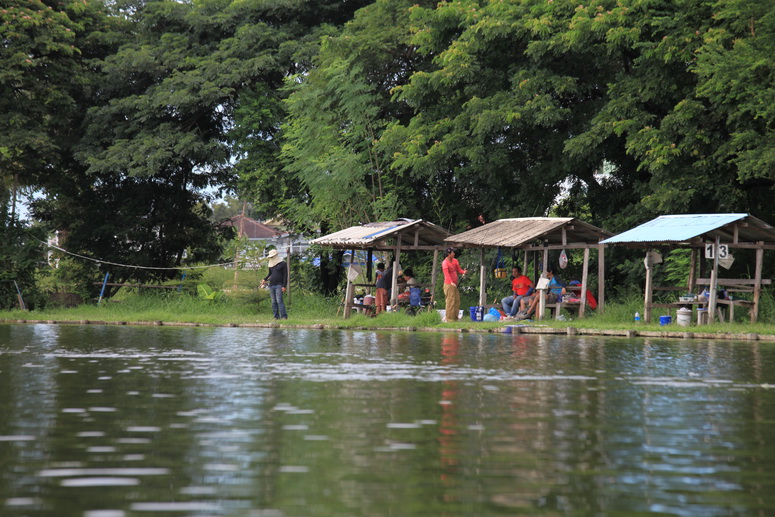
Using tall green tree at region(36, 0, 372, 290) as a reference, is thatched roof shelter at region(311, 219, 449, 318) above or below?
below

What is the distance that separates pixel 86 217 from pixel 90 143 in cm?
376

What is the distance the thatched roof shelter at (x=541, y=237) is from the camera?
2633 cm

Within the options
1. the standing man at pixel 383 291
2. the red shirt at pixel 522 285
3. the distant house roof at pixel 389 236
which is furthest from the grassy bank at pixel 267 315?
the distant house roof at pixel 389 236

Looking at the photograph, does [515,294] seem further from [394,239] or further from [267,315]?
[267,315]

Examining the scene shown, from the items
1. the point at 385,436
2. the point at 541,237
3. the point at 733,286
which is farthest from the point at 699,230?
the point at 385,436

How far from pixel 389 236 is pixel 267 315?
4347 mm

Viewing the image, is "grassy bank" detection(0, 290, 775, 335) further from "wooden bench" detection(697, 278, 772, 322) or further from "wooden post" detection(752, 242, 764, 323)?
"wooden bench" detection(697, 278, 772, 322)

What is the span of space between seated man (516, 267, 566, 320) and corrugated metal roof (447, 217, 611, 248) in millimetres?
1146

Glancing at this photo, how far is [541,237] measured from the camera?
2822 centimetres

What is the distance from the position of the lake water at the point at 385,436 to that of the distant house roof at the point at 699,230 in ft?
24.3

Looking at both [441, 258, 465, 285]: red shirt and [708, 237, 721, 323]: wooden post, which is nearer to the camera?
[708, 237, 721, 323]: wooden post

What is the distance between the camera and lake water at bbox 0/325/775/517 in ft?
20.4

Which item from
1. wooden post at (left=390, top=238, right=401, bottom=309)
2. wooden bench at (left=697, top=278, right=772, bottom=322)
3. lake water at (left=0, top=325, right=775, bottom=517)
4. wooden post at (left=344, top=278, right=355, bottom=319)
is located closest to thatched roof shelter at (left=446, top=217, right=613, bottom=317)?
wooden post at (left=390, top=238, right=401, bottom=309)

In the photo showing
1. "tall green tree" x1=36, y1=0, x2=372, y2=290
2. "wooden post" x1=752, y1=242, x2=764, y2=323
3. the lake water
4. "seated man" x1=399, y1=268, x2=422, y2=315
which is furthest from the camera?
"tall green tree" x1=36, y1=0, x2=372, y2=290
